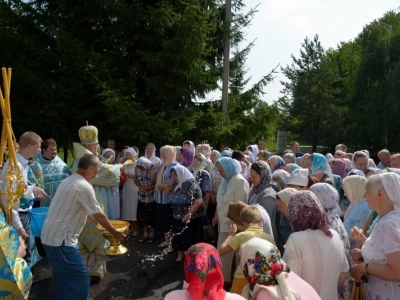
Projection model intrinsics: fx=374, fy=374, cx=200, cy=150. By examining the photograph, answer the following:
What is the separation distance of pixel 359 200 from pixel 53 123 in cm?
951

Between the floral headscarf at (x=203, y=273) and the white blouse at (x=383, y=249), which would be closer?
the floral headscarf at (x=203, y=273)

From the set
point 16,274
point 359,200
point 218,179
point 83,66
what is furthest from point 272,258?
point 83,66

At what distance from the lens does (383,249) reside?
8.46 ft

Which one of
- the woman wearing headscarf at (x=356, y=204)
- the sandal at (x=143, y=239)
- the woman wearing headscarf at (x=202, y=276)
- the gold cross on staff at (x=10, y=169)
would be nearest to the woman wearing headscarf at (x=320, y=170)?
the woman wearing headscarf at (x=356, y=204)

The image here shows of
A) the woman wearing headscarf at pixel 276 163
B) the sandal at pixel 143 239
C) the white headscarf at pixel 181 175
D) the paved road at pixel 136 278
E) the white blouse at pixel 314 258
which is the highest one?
the woman wearing headscarf at pixel 276 163

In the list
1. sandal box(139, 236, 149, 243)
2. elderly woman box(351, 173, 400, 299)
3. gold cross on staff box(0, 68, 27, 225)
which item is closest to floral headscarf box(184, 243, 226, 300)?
elderly woman box(351, 173, 400, 299)

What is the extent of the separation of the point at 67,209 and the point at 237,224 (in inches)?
68.0

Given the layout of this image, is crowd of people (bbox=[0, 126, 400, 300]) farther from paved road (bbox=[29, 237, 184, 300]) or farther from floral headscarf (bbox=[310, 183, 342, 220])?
paved road (bbox=[29, 237, 184, 300])

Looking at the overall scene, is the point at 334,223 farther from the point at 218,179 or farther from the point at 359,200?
the point at 218,179

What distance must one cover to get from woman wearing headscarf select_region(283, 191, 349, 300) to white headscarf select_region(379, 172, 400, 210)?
1.63 feet

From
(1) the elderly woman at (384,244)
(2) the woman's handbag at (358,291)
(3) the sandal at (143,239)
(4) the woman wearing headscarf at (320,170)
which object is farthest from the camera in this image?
(3) the sandal at (143,239)

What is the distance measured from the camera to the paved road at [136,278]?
5.00 meters

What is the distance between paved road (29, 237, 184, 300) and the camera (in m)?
5.00

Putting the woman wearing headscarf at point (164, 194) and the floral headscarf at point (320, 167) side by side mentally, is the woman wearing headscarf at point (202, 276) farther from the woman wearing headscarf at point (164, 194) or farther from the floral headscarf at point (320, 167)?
the woman wearing headscarf at point (164, 194)
